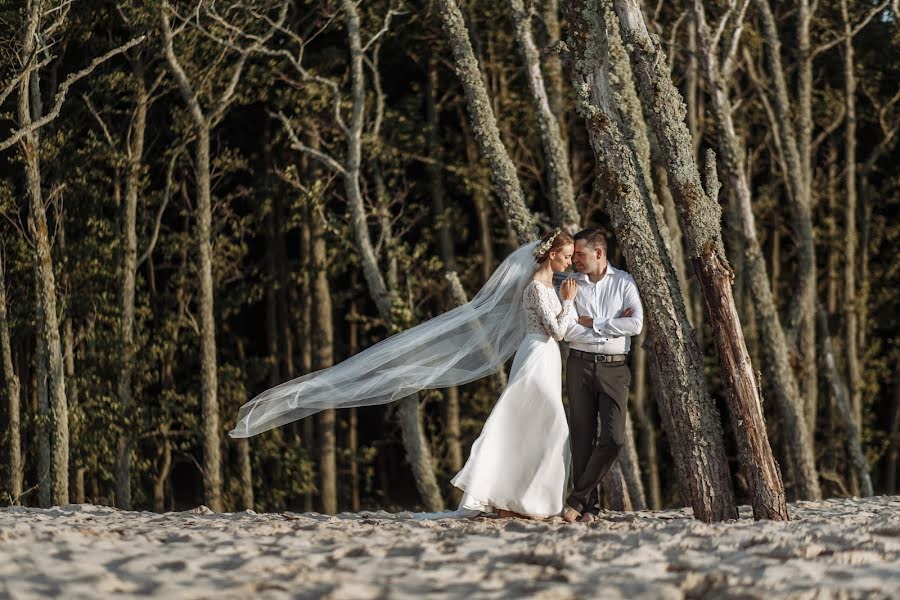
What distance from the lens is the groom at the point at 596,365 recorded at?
9.05 metres

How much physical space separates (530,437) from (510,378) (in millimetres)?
502

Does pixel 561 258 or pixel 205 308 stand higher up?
pixel 205 308

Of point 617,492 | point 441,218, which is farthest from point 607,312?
point 441,218

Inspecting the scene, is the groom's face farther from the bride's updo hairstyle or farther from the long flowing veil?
the long flowing veil

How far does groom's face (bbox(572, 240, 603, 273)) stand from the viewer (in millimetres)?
9188

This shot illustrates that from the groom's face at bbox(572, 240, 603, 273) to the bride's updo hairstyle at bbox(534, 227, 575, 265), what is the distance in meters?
0.10

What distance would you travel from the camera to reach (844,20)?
754 inches

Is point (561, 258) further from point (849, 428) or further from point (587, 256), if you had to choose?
point (849, 428)

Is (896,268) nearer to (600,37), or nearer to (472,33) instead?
(472,33)

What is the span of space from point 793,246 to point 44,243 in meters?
13.3

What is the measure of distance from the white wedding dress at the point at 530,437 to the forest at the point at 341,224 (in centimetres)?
441

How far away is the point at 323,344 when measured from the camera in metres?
19.3

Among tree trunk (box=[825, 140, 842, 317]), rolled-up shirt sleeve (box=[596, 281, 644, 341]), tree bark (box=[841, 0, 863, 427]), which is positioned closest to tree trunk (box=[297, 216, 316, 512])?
tree bark (box=[841, 0, 863, 427])

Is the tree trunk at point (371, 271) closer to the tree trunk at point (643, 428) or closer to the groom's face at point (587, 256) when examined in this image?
the tree trunk at point (643, 428)
